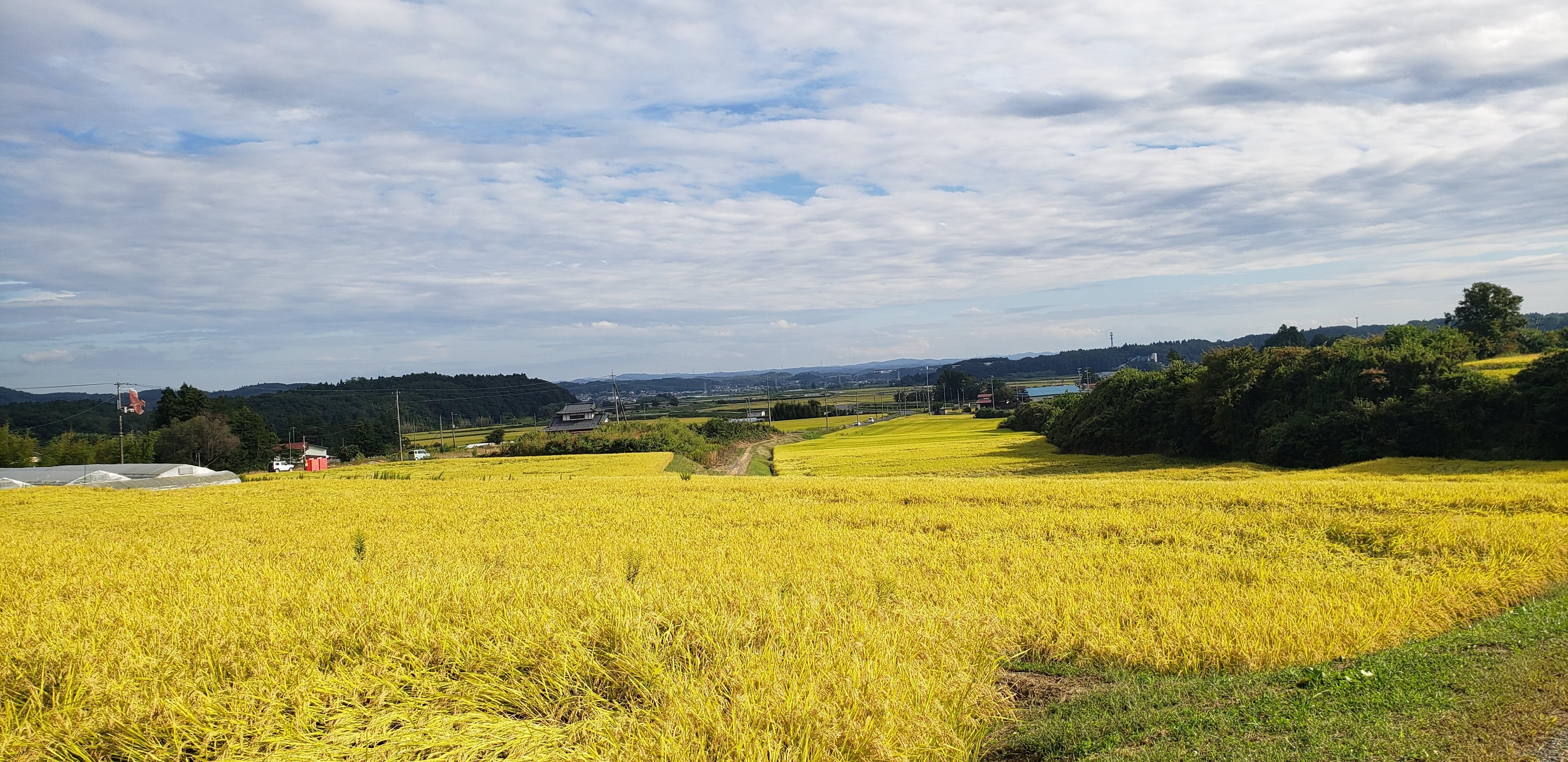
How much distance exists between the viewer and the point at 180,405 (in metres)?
75.6

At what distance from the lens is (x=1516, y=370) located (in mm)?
34000

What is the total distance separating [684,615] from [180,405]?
88523 millimetres

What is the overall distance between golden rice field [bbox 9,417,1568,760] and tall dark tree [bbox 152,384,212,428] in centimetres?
7373

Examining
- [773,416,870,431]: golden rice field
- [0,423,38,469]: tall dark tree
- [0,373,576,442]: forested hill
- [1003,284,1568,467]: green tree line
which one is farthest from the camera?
[773,416,870,431]: golden rice field

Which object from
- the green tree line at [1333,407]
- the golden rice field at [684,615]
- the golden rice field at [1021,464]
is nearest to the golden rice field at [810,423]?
the golden rice field at [1021,464]

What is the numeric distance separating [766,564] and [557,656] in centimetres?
432

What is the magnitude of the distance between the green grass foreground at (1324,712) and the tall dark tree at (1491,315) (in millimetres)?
79853

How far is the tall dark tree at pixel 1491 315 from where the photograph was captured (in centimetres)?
6850

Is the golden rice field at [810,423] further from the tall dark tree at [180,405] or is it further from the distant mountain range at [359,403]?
the tall dark tree at [180,405]

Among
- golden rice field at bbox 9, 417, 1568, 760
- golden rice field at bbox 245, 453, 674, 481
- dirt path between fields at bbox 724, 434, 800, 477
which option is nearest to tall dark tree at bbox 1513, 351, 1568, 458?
golden rice field at bbox 9, 417, 1568, 760

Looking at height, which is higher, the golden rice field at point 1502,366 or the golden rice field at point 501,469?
the golden rice field at point 1502,366

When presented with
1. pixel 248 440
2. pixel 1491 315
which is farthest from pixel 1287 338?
pixel 248 440

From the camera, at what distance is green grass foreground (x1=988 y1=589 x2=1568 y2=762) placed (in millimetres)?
4477

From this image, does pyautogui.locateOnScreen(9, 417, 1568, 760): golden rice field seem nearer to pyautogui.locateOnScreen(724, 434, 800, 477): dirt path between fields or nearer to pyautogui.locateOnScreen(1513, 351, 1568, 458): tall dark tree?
pyautogui.locateOnScreen(1513, 351, 1568, 458): tall dark tree
